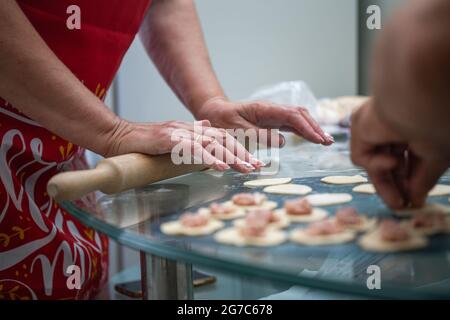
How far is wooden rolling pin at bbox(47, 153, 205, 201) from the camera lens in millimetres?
592

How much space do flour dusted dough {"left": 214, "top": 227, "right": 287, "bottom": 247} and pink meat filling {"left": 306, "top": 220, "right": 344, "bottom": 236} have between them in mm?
28

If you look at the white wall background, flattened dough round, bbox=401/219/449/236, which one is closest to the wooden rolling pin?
flattened dough round, bbox=401/219/449/236

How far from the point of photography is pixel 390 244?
0.49m

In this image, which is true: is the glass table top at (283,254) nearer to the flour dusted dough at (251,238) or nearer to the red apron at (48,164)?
the flour dusted dough at (251,238)

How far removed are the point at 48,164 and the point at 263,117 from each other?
0.41 m

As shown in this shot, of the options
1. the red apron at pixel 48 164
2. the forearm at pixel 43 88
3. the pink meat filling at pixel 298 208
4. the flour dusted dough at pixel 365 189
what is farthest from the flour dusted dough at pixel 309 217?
the red apron at pixel 48 164

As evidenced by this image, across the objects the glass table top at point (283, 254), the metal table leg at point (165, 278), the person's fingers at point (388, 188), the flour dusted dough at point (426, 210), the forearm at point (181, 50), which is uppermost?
the forearm at point (181, 50)

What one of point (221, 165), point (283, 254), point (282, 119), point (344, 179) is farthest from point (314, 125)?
point (283, 254)

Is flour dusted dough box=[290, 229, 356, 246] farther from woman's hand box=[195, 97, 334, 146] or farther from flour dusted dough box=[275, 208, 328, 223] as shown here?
woman's hand box=[195, 97, 334, 146]

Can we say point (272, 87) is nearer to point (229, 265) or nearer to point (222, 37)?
point (222, 37)

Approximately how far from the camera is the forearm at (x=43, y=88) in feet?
2.34

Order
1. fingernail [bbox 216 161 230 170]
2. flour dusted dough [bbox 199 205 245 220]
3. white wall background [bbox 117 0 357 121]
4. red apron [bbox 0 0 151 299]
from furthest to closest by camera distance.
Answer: white wall background [bbox 117 0 357 121] < red apron [bbox 0 0 151 299] < fingernail [bbox 216 161 230 170] < flour dusted dough [bbox 199 205 245 220]

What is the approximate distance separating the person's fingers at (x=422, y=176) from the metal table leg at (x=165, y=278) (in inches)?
10.6

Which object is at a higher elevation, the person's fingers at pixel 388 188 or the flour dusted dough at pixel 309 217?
the person's fingers at pixel 388 188
